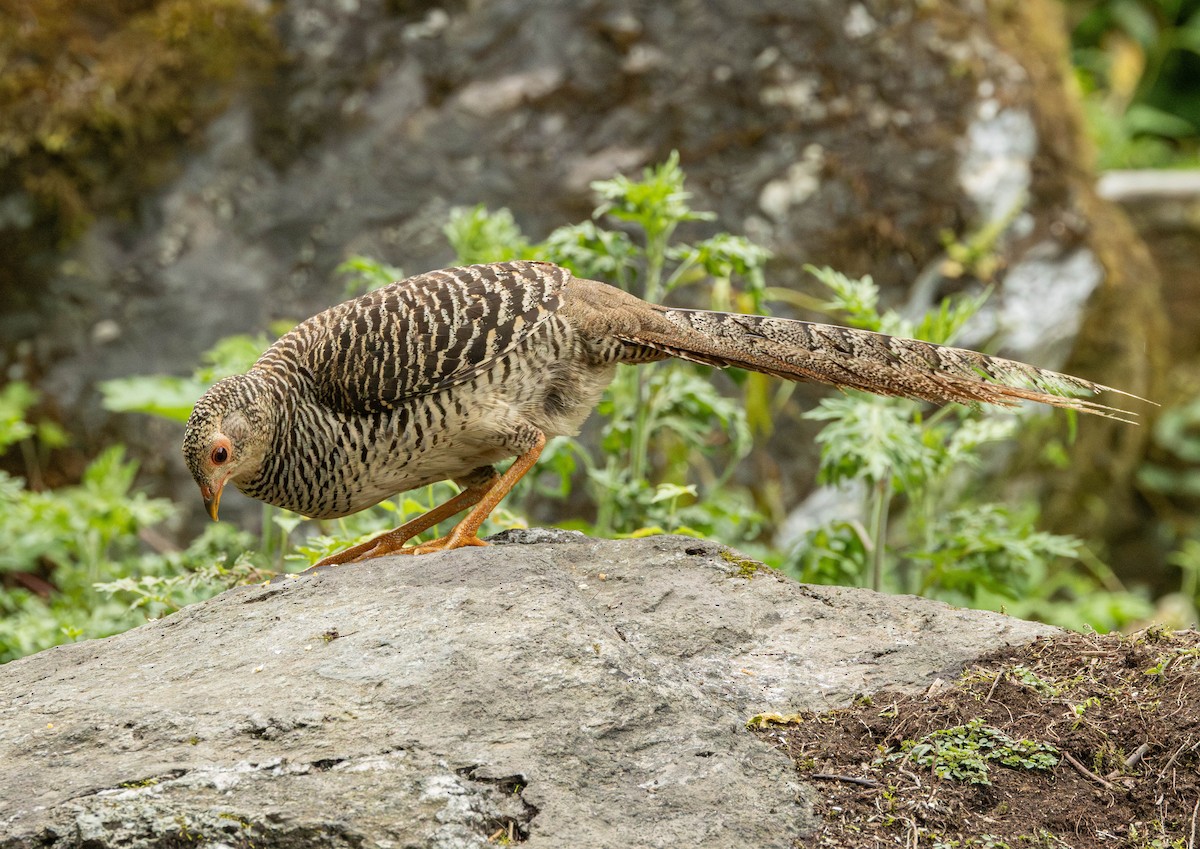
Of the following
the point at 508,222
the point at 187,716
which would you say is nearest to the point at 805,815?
the point at 187,716

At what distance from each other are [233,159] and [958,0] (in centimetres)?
531

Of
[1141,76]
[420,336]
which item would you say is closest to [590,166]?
[420,336]

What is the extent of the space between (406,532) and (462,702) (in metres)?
1.71

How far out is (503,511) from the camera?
5398mm

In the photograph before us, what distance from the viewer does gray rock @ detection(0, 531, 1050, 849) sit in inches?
115

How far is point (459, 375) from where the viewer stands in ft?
14.8

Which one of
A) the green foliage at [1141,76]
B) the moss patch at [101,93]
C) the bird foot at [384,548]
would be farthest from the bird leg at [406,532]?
the green foliage at [1141,76]

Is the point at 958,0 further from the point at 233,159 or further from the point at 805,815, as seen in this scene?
the point at 805,815

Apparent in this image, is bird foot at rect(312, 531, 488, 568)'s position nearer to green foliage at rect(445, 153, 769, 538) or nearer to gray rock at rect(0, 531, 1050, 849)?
gray rock at rect(0, 531, 1050, 849)

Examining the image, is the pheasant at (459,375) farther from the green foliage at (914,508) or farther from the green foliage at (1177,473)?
the green foliage at (1177,473)

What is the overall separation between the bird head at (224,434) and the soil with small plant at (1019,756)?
6.85ft

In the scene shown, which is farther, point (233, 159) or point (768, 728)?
point (233, 159)

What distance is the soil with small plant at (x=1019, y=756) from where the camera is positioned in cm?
306

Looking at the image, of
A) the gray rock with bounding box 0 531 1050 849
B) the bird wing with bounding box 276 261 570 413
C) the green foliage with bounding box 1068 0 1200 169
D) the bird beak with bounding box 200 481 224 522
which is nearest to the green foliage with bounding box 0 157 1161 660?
the bird beak with bounding box 200 481 224 522
